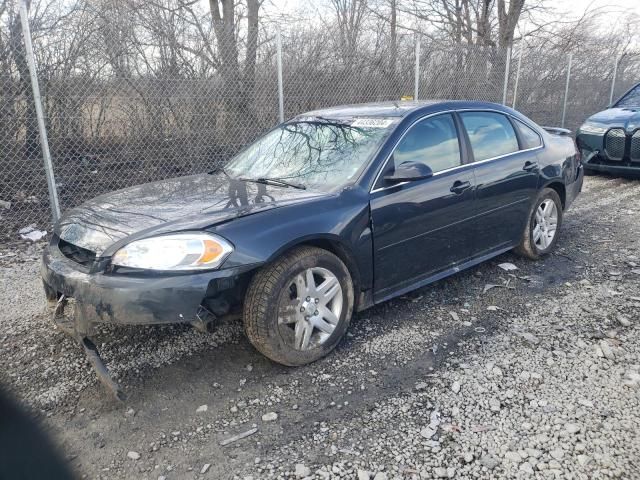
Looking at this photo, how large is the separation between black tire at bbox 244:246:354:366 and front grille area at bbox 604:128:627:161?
23.9 feet

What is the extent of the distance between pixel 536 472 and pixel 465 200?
215 centimetres

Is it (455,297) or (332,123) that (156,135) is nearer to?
(332,123)

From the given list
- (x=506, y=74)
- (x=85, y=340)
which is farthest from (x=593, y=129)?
(x=85, y=340)

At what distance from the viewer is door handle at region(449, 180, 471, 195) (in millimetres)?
3733

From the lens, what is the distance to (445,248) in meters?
3.78

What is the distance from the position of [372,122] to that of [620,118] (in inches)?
262

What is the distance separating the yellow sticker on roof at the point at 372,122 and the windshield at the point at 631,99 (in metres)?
7.58

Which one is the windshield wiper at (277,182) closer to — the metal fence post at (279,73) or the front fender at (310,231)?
the front fender at (310,231)

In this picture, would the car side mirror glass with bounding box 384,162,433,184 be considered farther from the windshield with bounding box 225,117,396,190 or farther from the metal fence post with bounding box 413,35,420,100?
the metal fence post with bounding box 413,35,420,100

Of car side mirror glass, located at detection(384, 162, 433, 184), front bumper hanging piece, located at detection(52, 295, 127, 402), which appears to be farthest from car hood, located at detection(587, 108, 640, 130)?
front bumper hanging piece, located at detection(52, 295, 127, 402)

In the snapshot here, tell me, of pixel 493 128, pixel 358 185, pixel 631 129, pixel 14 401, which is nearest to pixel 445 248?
pixel 358 185

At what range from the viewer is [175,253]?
2613mm

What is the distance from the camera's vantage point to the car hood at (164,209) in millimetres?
2752

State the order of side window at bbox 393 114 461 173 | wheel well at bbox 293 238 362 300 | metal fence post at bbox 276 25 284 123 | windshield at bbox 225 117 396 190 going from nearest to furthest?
1. wheel well at bbox 293 238 362 300
2. windshield at bbox 225 117 396 190
3. side window at bbox 393 114 461 173
4. metal fence post at bbox 276 25 284 123
